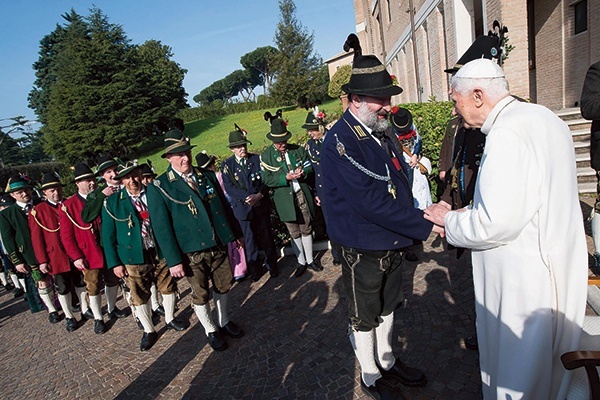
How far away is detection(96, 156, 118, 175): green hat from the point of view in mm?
4883

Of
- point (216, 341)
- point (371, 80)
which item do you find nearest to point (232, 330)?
point (216, 341)

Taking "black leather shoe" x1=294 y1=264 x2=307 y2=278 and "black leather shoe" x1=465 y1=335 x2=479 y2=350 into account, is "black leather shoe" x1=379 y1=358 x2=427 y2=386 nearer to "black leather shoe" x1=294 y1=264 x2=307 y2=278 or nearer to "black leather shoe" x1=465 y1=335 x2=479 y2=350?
"black leather shoe" x1=465 y1=335 x2=479 y2=350

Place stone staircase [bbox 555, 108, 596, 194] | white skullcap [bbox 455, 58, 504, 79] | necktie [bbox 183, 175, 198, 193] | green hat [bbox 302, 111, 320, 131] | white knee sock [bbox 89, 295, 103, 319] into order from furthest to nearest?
stone staircase [bbox 555, 108, 596, 194] < green hat [bbox 302, 111, 320, 131] < white knee sock [bbox 89, 295, 103, 319] < necktie [bbox 183, 175, 198, 193] < white skullcap [bbox 455, 58, 504, 79]

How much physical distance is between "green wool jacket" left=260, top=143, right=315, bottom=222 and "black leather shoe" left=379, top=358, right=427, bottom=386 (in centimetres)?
310

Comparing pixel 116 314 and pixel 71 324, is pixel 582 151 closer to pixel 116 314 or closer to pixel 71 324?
pixel 116 314

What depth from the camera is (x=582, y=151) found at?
7.76 meters

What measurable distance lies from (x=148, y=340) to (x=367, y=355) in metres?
3.10

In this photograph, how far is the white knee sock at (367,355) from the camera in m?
3.02

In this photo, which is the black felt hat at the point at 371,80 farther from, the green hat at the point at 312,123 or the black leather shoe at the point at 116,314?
the black leather shoe at the point at 116,314

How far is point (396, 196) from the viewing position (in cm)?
278

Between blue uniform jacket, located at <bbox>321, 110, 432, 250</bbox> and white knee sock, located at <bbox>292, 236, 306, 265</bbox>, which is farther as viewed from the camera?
white knee sock, located at <bbox>292, 236, 306, 265</bbox>

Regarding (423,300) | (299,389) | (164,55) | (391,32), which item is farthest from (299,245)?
(164,55)

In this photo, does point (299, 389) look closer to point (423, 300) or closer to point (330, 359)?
point (330, 359)

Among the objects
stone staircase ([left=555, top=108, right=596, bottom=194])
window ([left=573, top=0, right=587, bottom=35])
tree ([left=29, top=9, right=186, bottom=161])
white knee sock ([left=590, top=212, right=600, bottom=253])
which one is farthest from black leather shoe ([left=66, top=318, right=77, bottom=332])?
tree ([left=29, top=9, right=186, bottom=161])
